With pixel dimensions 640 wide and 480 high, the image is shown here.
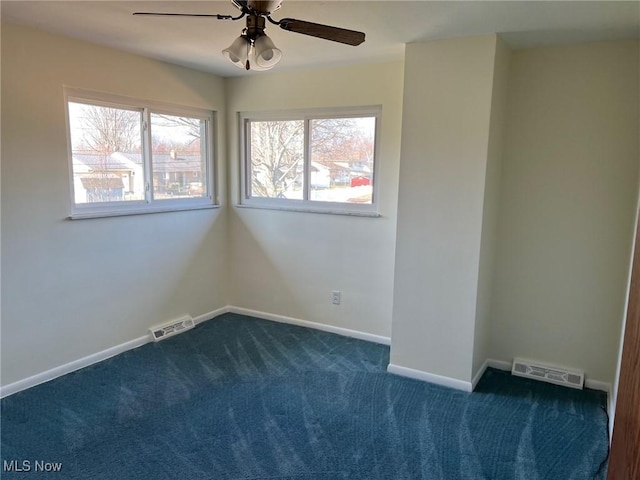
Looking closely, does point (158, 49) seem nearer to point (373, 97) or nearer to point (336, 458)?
point (373, 97)

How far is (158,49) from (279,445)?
9.12ft

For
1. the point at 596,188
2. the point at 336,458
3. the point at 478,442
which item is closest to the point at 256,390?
the point at 336,458

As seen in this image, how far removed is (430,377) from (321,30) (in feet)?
7.82

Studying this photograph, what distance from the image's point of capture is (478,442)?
8.04ft

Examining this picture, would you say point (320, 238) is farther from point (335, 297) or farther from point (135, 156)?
point (135, 156)

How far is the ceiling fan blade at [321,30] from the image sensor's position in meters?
1.77

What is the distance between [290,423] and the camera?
2.61 meters

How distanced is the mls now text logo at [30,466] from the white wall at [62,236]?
80 centimetres

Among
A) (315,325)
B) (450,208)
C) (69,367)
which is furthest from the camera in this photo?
(315,325)

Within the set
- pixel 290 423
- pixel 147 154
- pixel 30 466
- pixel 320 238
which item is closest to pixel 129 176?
pixel 147 154

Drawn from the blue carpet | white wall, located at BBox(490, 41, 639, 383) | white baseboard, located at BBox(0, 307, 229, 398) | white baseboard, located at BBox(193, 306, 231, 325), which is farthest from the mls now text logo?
white wall, located at BBox(490, 41, 639, 383)

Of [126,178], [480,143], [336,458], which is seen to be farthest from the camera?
[126,178]

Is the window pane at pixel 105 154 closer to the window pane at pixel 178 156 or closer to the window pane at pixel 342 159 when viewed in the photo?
the window pane at pixel 178 156

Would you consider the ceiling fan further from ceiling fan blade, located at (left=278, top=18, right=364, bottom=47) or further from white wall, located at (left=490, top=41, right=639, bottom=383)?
white wall, located at (left=490, top=41, right=639, bottom=383)
